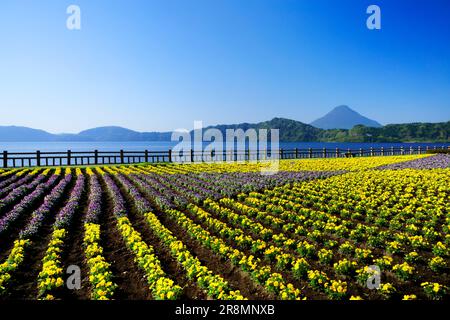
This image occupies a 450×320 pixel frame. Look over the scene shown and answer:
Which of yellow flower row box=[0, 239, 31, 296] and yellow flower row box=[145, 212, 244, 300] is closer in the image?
yellow flower row box=[145, 212, 244, 300]

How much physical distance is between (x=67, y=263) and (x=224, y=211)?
20.4ft

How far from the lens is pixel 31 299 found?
22.1ft

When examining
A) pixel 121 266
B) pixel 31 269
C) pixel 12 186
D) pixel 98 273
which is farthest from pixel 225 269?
pixel 12 186

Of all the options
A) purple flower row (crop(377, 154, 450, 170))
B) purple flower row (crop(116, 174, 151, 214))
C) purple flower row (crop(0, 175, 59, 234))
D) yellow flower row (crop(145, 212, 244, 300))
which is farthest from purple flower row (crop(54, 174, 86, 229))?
purple flower row (crop(377, 154, 450, 170))

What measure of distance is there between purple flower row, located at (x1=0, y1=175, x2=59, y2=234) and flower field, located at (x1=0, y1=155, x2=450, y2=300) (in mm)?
70

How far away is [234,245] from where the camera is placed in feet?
32.0

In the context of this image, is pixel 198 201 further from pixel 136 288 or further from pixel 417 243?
pixel 417 243

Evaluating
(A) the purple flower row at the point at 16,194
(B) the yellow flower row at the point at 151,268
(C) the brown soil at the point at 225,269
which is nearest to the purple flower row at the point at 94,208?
(B) the yellow flower row at the point at 151,268

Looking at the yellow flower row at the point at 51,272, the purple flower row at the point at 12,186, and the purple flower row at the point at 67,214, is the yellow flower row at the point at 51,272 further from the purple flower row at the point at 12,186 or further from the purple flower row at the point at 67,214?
the purple flower row at the point at 12,186

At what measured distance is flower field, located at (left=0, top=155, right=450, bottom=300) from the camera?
23.0 ft

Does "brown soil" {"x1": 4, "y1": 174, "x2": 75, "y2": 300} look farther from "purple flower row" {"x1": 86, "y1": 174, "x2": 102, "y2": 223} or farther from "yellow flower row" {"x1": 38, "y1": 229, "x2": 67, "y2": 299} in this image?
"purple flower row" {"x1": 86, "y1": 174, "x2": 102, "y2": 223}

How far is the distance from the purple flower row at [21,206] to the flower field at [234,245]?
2.8 inches

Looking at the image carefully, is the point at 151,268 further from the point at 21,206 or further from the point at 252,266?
the point at 21,206

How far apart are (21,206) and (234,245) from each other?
1027cm
